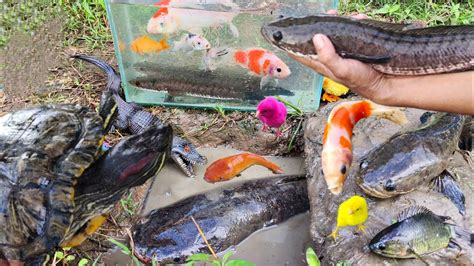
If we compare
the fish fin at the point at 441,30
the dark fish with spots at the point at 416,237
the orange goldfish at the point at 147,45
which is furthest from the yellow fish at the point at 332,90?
the dark fish with spots at the point at 416,237

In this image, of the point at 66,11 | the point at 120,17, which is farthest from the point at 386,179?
the point at 66,11

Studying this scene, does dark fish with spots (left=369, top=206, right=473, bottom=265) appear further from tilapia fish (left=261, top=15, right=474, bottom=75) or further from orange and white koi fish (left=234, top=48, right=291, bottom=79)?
orange and white koi fish (left=234, top=48, right=291, bottom=79)

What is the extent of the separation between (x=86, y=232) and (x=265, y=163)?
3.96ft

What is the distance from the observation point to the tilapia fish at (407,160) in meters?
2.60

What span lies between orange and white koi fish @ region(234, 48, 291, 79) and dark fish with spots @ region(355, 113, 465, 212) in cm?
104

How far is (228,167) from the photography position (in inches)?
127

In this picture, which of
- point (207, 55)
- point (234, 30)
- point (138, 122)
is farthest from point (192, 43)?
point (138, 122)

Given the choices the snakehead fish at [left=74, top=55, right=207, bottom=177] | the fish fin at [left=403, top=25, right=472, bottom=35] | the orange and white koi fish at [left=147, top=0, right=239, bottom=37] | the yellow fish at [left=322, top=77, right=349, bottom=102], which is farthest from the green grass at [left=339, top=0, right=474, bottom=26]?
the fish fin at [left=403, top=25, right=472, bottom=35]

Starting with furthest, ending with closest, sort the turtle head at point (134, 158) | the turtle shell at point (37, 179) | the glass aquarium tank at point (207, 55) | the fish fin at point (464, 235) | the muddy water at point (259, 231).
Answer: the glass aquarium tank at point (207, 55)
the muddy water at point (259, 231)
the turtle head at point (134, 158)
the fish fin at point (464, 235)
the turtle shell at point (37, 179)

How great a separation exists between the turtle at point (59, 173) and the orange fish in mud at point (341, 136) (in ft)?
2.78

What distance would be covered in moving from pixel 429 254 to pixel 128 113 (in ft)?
7.05

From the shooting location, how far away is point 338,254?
2514 millimetres

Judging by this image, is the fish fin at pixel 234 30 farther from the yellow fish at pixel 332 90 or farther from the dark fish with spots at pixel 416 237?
the dark fish with spots at pixel 416 237

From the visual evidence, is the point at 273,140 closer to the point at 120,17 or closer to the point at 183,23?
the point at 183,23
